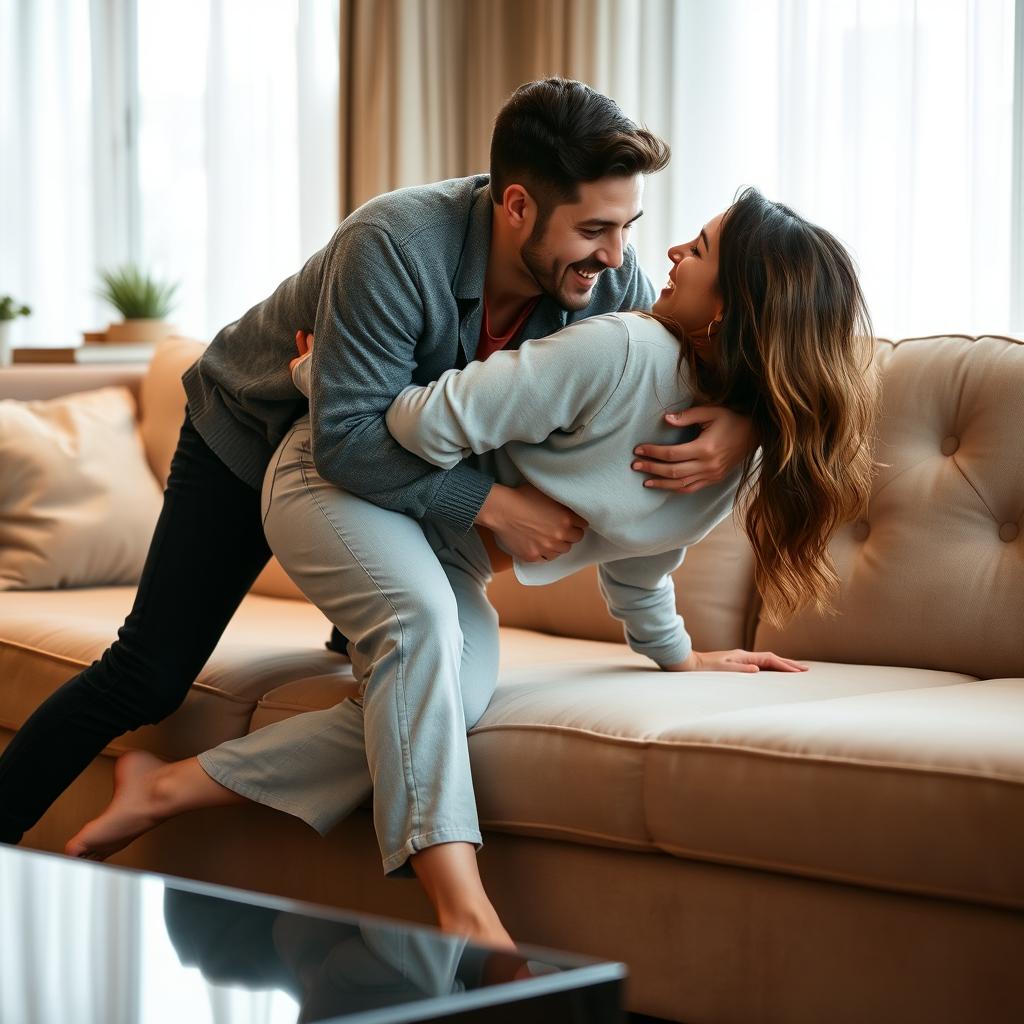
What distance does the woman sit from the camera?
1.61 metres

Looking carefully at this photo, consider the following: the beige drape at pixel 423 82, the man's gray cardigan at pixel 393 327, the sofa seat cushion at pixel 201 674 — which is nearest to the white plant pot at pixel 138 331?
the beige drape at pixel 423 82

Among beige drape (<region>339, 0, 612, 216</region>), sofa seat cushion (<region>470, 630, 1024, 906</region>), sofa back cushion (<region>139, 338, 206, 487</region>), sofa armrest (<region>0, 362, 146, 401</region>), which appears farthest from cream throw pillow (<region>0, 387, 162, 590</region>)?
sofa seat cushion (<region>470, 630, 1024, 906</region>)

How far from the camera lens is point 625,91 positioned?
10.5 feet

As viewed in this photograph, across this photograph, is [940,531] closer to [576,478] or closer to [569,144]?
[576,478]

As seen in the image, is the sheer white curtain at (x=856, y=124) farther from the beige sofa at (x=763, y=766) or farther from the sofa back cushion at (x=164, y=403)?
the sofa back cushion at (x=164, y=403)

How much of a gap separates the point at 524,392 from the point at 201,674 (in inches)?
29.6

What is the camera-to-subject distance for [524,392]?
163 cm

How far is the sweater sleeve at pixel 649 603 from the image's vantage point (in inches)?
75.7

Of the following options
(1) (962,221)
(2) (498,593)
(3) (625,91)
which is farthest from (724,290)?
(3) (625,91)

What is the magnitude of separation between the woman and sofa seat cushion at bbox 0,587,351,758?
0.60 feet

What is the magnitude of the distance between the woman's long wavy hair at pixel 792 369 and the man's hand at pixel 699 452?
0.02 metres

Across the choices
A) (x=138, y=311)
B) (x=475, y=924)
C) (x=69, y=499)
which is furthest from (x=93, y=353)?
(x=475, y=924)

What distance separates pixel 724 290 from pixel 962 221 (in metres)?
1.27

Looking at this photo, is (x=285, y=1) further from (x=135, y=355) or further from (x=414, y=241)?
(x=414, y=241)
